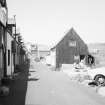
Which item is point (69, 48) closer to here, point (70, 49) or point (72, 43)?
point (70, 49)

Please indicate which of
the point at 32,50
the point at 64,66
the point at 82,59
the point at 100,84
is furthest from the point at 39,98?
the point at 32,50

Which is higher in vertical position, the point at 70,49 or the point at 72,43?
the point at 72,43

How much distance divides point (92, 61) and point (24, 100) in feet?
103

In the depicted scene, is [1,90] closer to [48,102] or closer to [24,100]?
[24,100]

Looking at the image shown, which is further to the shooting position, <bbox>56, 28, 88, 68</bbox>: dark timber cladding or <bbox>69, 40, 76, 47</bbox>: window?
<bbox>69, 40, 76, 47</bbox>: window

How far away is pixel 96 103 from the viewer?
31.5ft

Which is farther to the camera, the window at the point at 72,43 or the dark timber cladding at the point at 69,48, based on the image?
the window at the point at 72,43

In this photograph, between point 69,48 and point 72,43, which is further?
point 72,43

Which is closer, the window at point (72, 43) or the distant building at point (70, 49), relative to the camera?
the distant building at point (70, 49)

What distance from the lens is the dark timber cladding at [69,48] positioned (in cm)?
3659

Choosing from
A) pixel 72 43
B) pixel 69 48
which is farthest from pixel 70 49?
pixel 72 43

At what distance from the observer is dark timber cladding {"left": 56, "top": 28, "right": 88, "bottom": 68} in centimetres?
3659

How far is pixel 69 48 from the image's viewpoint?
37094mm

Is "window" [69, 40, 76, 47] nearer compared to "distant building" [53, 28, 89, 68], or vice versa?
"distant building" [53, 28, 89, 68]
